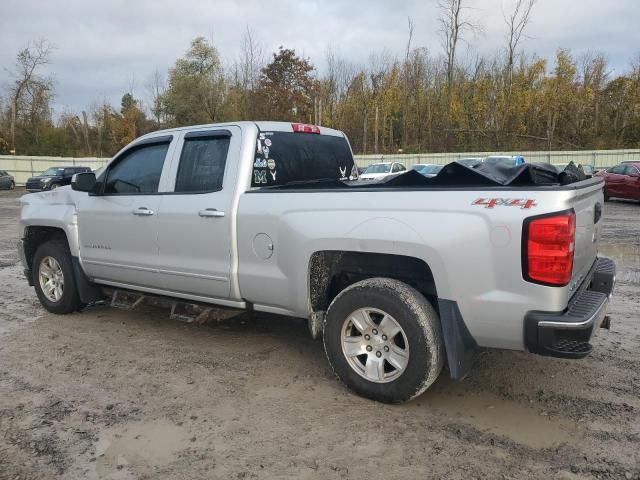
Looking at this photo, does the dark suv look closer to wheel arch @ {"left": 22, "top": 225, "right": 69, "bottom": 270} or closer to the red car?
wheel arch @ {"left": 22, "top": 225, "right": 69, "bottom": 270}

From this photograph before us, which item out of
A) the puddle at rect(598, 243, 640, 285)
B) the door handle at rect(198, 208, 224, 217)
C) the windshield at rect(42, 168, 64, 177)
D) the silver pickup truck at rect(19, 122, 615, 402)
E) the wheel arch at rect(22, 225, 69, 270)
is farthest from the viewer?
the windshield at rect(42, 168, 64, 177)

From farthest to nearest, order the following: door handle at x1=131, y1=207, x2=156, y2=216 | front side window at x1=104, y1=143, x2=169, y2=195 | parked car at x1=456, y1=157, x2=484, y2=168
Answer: front side window at x1=104, y1=143, x2=169, y2=195 → door handle at x1=131, y1=207, x2=156, y2=216 → parked car at x1=456, y1=157, x2=484, y2=168

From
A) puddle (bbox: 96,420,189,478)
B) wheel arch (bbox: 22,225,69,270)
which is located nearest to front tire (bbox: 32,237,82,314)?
wheel arch (bbox: 22,225,69,270)

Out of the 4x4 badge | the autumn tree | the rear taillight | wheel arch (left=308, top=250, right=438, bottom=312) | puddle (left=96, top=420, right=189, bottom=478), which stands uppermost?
the autumn tree

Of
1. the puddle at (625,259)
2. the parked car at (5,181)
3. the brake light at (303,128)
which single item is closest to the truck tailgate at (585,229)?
the brake light at (303,128)

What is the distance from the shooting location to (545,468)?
114 inches

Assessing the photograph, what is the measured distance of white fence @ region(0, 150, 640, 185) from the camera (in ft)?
116

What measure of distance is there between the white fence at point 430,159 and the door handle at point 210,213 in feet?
110

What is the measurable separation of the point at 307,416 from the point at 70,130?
5907 cm

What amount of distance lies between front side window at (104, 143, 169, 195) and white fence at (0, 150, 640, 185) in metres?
33.3

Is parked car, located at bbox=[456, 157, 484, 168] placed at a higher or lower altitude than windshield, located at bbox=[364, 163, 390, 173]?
higher

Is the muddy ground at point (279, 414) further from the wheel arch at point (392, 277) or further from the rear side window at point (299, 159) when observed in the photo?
the rear side window at point (299, 159)

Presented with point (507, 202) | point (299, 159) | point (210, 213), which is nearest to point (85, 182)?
point (210, 213)

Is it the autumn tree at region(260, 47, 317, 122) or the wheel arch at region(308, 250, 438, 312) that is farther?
the autumn tree at region(260, 47, 317, 122)
